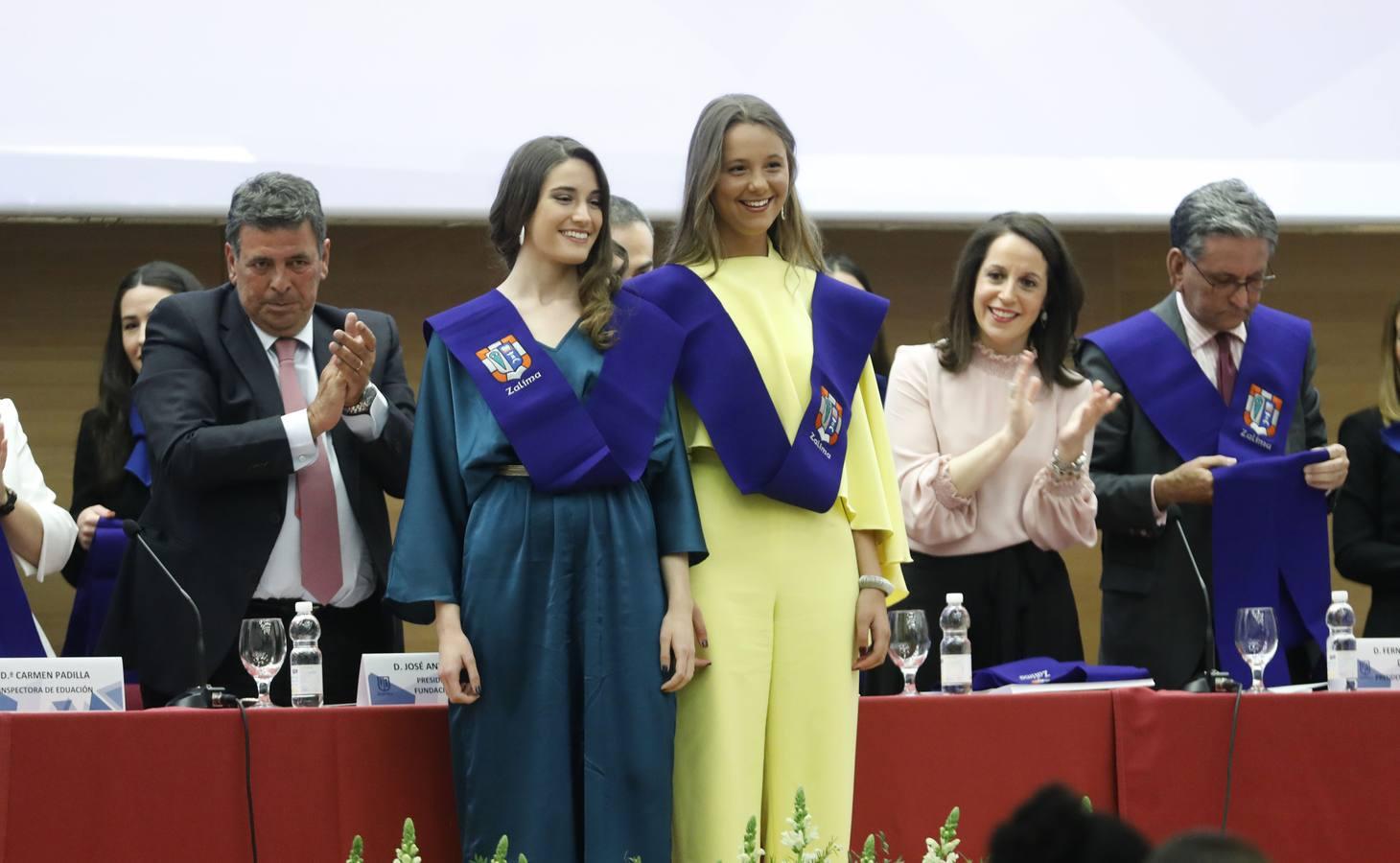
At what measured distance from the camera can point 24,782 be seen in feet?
9.16

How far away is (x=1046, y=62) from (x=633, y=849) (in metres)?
3.23

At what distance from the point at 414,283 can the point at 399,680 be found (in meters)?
2.69

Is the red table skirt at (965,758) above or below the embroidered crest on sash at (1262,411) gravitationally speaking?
below

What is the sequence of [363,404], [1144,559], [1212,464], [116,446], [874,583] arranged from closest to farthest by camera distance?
[874,583] < [363,404] < [1212,464] < [1144,559] < [116,446]

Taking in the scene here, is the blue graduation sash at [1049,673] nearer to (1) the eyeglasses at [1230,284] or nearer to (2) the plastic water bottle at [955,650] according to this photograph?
(2) the plastic water bottle at [955,650]

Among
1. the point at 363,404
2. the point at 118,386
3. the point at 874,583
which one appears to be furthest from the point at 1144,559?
the point at 118,386

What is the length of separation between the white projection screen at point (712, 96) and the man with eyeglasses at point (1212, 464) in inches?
48.6

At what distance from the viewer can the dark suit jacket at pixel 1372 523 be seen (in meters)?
4.31

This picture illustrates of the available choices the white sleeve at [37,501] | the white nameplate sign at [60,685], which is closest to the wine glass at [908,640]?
the white nameplate sign at [60,685]

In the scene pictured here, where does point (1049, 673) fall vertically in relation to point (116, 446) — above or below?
below

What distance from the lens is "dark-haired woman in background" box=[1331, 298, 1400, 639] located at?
433 centimetres

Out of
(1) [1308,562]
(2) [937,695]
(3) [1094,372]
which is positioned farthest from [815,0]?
(2) [937,695]

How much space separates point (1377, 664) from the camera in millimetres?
3424

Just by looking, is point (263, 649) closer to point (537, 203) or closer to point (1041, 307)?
point (537, 203)
